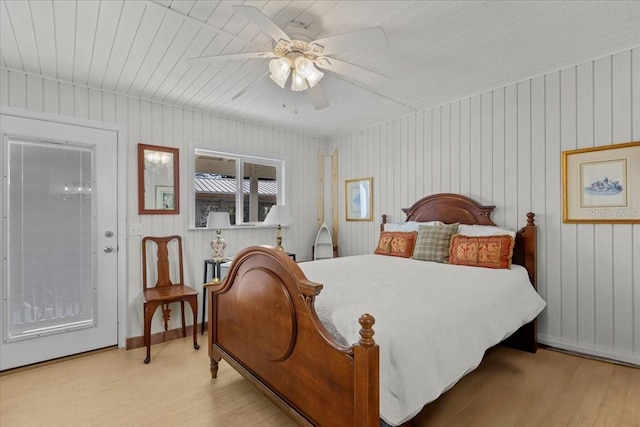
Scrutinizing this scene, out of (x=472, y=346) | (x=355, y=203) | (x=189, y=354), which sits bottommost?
(x=189, y=354)

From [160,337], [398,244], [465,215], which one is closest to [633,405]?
[465,215]

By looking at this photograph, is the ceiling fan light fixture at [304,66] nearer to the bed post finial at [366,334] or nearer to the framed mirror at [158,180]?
the bed post finial at [366,334]

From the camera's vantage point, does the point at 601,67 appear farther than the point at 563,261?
No

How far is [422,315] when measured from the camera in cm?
158

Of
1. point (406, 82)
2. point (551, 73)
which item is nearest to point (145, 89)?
point (406, 82)

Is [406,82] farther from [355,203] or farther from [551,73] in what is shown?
[355,203]

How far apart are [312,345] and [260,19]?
5.32 feet

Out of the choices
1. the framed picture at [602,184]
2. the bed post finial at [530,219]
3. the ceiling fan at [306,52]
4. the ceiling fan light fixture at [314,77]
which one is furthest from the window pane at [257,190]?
the framed picture at [602,184]

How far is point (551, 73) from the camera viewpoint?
9.19 feet

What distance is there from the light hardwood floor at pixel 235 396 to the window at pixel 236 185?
5.36ft

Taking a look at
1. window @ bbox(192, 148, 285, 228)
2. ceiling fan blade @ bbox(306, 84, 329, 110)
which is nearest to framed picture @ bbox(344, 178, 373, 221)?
window @ bbox(192, 148, 285, 228)

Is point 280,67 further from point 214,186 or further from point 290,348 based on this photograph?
point 214,186

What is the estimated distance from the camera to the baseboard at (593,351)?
8.14ft

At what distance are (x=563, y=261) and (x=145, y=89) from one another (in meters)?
4.07
